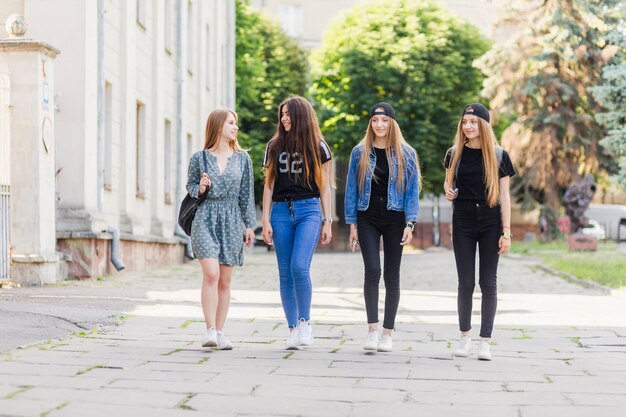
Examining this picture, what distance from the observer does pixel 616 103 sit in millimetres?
20906

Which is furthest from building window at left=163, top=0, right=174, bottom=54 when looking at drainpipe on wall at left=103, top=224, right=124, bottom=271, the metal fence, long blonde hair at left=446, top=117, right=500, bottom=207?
long blonde hair at left=446, top=117, right=500, bottom=207

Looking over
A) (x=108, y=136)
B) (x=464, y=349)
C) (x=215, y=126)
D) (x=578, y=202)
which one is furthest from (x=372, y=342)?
(x=578, y=202)

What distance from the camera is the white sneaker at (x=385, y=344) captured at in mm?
8430

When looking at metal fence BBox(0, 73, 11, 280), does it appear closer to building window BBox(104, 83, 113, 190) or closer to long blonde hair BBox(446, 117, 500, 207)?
building window BBox(104, 83, 113, 190)

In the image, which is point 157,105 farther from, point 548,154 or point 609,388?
point 548,154

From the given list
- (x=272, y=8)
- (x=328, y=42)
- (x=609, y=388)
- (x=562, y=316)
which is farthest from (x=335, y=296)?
(x=272, y=8)

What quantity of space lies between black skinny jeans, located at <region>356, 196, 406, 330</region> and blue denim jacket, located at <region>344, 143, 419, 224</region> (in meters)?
0.06

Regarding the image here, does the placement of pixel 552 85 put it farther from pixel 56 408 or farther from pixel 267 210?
pixel 56 408

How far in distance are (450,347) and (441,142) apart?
39.3m

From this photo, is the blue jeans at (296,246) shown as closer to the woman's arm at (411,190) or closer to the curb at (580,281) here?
the woman's arm at (411,190)

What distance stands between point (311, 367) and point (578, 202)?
31.8 m

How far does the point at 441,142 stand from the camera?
4800 centimetres

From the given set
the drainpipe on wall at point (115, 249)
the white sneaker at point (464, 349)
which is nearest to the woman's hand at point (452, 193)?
the white sneaker at point (464, 349)

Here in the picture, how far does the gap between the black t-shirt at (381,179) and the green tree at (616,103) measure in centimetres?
1306
